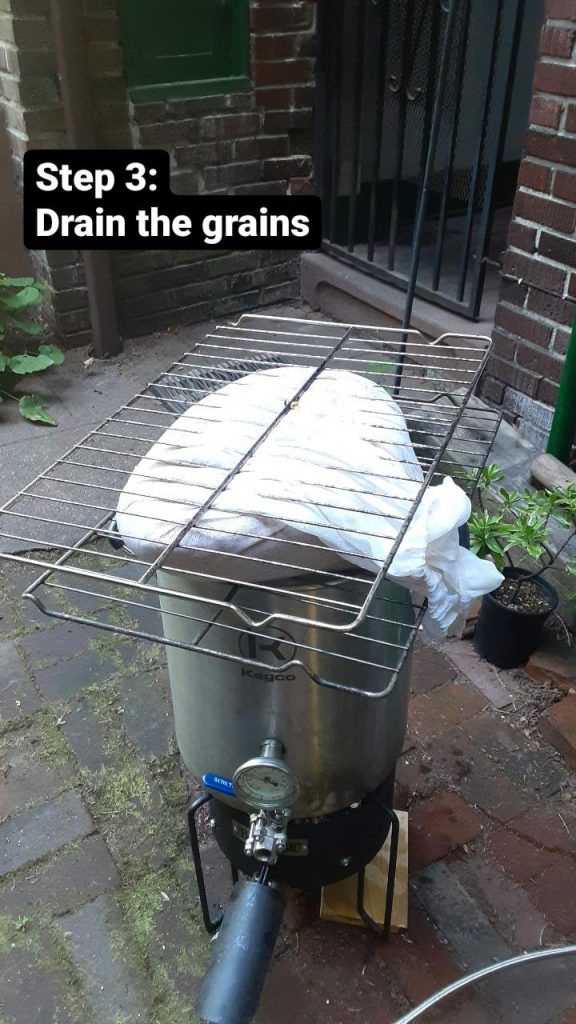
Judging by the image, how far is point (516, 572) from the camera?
2.60 m

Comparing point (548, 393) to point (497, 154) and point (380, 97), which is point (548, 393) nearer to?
point (497, 154)

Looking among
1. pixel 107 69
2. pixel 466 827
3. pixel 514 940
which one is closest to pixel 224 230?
pixel 107 69

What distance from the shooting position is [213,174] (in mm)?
4402

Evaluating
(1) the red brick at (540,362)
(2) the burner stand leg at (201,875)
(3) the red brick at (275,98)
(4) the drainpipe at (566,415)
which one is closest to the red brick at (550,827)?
(2) the burner stand leg at (201,875)

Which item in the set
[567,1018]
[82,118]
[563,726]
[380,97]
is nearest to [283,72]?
[380,97]

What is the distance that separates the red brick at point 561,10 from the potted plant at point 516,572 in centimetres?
147

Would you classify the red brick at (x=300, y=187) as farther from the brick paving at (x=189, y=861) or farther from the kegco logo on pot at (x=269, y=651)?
the kegco logo on pot at (x=269, y=651)

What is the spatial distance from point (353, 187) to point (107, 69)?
4.54 ft

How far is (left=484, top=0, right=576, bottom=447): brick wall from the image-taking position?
104 inches

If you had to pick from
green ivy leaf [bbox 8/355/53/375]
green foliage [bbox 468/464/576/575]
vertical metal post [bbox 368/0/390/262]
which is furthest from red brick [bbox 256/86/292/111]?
green foliage [bbox 468/464/576/575]

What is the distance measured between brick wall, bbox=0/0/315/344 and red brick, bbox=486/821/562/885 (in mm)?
3459

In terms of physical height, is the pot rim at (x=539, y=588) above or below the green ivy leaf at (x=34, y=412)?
above

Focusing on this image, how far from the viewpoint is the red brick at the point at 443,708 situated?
95.8 inches

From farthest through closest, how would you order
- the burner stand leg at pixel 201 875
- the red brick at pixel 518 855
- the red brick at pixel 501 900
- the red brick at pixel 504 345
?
the red brick at pixel 504 345
the red brick at pixel 518 855
the red brick at pixel 501 900
the burner stand leg at pixel 201 875
